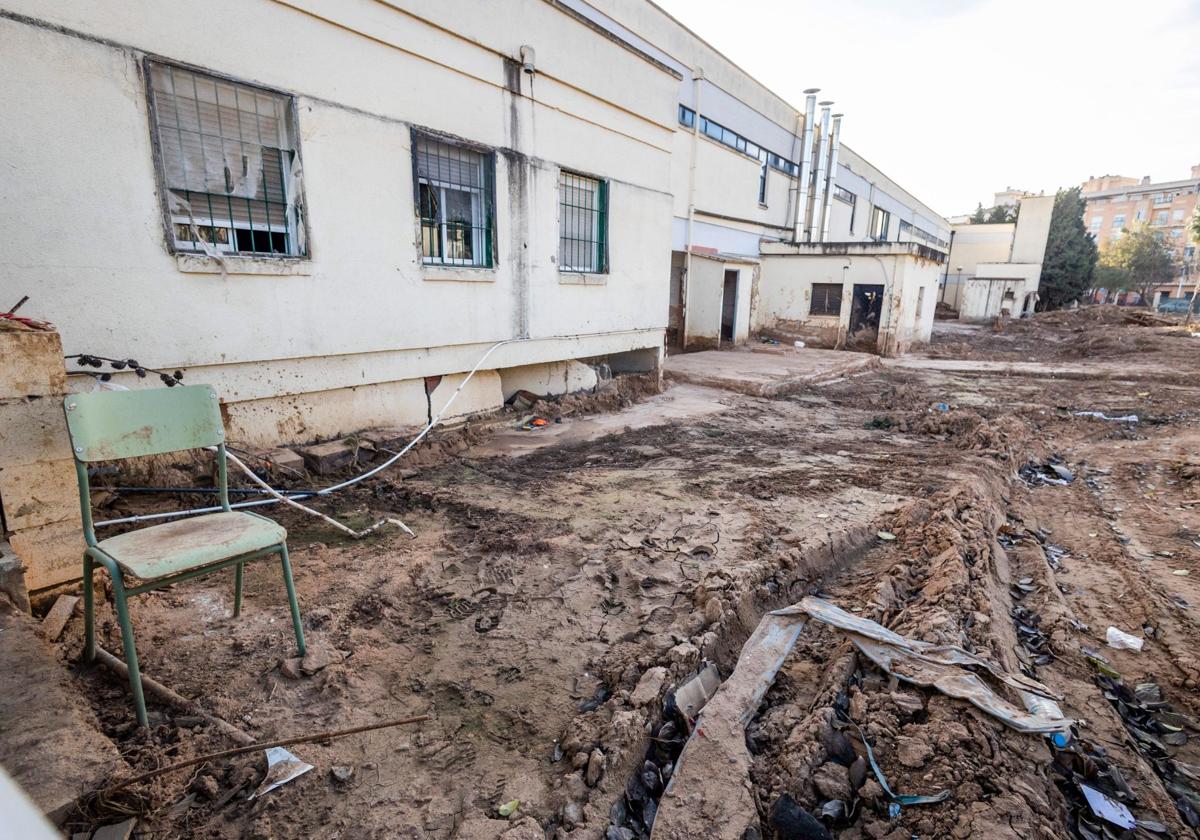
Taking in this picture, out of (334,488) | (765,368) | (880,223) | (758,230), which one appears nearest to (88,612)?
(334,488)

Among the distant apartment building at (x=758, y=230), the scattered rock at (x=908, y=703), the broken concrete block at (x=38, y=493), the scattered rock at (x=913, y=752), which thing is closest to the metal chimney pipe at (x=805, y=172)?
the distant apartment building at (x=758, y=230)

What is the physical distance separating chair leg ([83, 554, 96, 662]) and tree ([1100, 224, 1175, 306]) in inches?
2352

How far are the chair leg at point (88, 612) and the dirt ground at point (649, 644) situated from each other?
19 cm

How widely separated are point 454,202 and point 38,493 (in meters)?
4.85

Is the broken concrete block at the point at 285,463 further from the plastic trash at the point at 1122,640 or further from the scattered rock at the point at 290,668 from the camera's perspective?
the plastic trash at the point at 1122,640

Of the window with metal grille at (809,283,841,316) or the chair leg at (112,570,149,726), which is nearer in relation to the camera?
the chair leg at (112,570,149,726)

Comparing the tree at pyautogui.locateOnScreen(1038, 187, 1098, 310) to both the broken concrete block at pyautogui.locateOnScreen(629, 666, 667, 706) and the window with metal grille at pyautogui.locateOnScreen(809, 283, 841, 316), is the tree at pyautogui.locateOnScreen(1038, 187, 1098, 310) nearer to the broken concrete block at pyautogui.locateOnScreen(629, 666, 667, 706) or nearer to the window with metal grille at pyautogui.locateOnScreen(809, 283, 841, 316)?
the window with metal grille at pyautogui.locateOnScreen(809, 283, 841, 316)

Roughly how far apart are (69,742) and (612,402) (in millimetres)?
7164

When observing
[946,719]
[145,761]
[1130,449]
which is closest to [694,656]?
[946,719]

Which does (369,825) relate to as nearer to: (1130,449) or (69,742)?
(69,742)

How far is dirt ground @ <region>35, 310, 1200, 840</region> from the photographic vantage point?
203cm

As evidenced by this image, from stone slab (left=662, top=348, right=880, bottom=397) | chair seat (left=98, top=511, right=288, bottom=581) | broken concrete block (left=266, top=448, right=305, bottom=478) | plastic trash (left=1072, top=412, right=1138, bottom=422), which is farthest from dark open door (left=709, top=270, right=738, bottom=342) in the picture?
chair seat (left=98, top=511, right=288, bottom=581)

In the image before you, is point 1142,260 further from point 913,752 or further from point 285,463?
point 285,463

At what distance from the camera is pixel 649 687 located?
2508 millimetres
